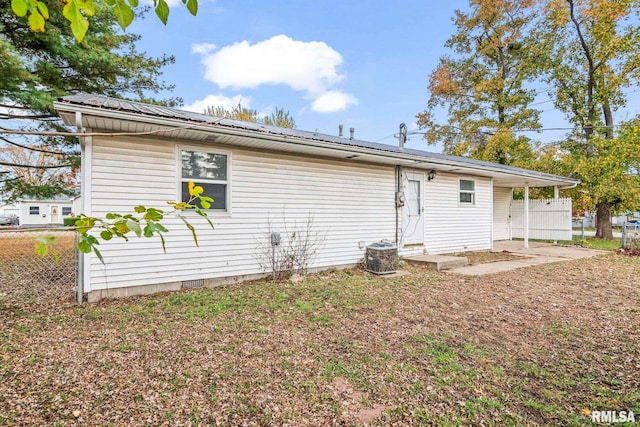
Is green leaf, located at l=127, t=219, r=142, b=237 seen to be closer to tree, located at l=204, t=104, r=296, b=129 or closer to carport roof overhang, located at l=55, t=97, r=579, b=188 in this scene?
carport roof overhang, located at l=55, t=97, r=579, b=188

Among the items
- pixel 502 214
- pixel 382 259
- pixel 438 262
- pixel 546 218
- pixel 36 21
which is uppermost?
pixel 36 21

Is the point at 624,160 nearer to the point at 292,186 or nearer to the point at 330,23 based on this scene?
the point at 330,23

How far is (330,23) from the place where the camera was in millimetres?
12664

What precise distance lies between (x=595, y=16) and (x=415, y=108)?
8.95 m

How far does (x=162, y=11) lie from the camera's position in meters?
1.10

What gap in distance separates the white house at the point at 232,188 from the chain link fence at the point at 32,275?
816 mm

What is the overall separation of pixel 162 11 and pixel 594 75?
1787 cm

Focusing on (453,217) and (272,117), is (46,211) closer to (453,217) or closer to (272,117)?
A: (272,117)

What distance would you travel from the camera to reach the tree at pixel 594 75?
1228cm

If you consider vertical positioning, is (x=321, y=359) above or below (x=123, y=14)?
below

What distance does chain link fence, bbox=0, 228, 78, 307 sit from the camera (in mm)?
4730

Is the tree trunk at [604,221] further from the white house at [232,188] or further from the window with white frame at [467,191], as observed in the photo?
the white house at [232,188]

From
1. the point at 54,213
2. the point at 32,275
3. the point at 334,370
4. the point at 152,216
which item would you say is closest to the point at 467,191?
the point at 334,370

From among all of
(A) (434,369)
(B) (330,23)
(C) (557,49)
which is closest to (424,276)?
(A) (434,369)
